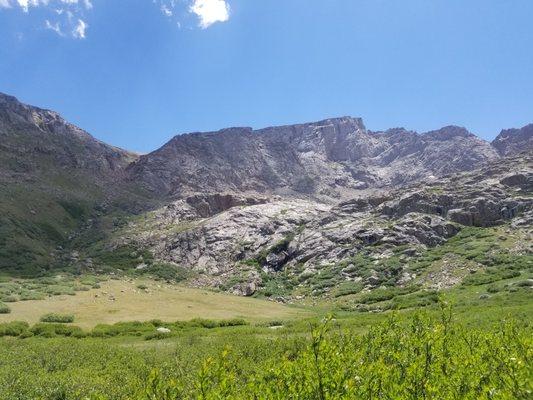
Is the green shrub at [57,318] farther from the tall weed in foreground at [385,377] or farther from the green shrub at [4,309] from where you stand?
the tall weed in foreground at [385,377]

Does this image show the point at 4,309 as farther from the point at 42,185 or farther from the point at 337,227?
the point at 42,185

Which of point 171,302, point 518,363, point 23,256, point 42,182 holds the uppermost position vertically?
point 42,182

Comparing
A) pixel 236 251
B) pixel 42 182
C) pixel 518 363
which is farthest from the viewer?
pixel 42 182

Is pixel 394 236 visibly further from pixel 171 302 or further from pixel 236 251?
pixel 171 302

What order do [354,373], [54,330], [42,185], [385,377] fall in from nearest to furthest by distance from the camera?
[385,377]
[354,373]
[54,330]
[42,185]

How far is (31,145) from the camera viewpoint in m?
167

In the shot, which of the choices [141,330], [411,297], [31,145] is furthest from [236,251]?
[31,145]

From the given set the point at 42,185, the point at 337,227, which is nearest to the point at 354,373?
the point at 337,227

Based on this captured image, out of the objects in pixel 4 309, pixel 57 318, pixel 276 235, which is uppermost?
pixel 276 235

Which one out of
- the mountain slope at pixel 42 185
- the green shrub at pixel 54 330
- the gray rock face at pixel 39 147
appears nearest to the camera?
the green shrub at pixel 54 330

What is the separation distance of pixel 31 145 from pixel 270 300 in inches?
5242

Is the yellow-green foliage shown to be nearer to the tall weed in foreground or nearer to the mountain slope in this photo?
the tall weed in foreground

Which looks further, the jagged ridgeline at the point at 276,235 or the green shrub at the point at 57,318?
the jagged ridgeline at the point at 276,235

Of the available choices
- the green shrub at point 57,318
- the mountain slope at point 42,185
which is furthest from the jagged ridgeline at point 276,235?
the green shrub at point 57,318
